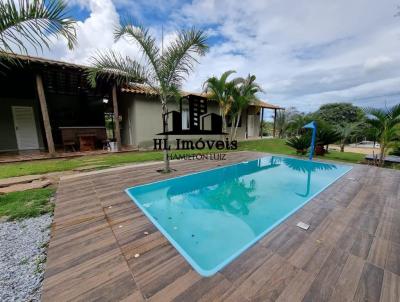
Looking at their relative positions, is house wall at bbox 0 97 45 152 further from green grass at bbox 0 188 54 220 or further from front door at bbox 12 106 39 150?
green grass at bbox 0 188 54 220

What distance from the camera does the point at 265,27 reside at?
813cm

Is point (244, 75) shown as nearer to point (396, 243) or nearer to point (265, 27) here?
point (265, 27)

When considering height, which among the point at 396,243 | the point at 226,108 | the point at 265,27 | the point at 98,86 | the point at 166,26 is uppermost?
the point at 265,27

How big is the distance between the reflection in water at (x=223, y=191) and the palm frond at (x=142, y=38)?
3.61 metres

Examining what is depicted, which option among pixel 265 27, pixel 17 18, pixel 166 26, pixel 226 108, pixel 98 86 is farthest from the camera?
pixel 226 108

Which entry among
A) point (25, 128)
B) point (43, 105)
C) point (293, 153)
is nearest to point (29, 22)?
point (43, 105)

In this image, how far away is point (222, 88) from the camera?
10211 mm

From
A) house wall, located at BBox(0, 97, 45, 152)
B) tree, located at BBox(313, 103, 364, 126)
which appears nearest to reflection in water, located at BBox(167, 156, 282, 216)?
house wall, located at BBox(0, 97, 45, 152)

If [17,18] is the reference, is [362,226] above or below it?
below

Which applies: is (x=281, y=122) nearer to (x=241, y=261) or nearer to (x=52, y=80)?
(x=52, y=80)

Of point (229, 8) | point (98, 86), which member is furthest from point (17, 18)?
point (98, 86)

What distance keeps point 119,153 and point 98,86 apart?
405 centimetres

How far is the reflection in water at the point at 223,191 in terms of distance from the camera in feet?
13.5

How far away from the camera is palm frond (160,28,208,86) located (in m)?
5.20
